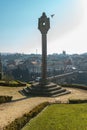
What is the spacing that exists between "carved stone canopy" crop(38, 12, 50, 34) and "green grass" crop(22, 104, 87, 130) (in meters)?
12.4

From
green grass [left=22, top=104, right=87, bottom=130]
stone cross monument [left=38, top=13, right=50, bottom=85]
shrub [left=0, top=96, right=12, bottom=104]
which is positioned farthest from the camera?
stone cross monument [left=38, top=13, right=50, bottom=85]

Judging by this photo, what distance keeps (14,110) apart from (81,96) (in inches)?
373

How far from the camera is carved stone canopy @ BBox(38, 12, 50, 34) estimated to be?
3206cm

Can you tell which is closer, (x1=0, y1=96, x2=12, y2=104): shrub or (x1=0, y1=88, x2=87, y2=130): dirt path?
(x1=0, y1=88, x2=87, y2=130): dirt path

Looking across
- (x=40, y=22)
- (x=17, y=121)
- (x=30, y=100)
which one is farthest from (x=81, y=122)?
(x=40, y=22)

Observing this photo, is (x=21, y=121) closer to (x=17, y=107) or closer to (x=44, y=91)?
(x=17, y=107)

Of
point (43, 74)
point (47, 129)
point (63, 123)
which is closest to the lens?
point (47, 129)

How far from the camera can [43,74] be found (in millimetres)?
31875

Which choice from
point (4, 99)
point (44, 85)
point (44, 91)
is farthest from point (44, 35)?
point (4, 99)

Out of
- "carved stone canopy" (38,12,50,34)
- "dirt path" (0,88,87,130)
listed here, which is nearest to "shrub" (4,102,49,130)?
"dirt path" (0,88,87,130)

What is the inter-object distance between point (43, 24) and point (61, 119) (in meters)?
16.5

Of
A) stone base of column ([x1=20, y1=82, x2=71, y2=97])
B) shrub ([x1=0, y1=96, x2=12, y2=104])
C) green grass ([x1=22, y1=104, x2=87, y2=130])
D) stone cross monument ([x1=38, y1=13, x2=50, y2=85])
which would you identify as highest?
stone cross monument ([x1=38, y1=13, x2=50, y2=85])

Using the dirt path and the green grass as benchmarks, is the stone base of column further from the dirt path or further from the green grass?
the green grass

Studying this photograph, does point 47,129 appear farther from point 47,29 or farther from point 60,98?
point 47,29
